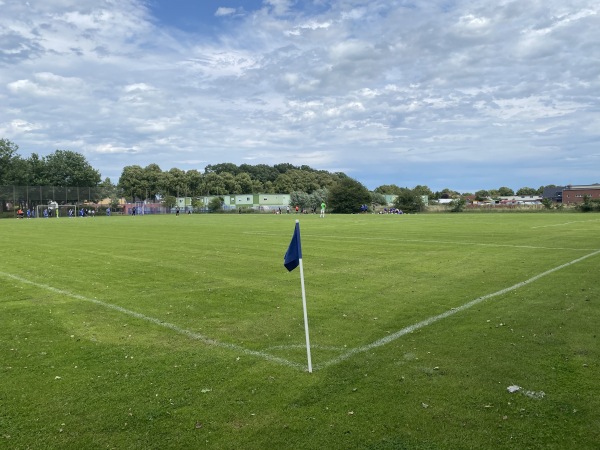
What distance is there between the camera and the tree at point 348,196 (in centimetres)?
9169

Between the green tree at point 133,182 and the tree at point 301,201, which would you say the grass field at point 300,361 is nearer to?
the tree at point 301,201

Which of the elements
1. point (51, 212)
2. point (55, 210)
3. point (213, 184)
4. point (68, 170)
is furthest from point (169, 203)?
point (51, 212)

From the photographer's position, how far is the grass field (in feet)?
14.0

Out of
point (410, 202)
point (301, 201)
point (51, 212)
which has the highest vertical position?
point (301, 201)

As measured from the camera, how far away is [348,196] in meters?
91.9

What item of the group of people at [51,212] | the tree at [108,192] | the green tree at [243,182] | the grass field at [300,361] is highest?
the green tree at [243,182]

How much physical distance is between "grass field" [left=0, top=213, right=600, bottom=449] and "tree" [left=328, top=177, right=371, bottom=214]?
7933 centimetres

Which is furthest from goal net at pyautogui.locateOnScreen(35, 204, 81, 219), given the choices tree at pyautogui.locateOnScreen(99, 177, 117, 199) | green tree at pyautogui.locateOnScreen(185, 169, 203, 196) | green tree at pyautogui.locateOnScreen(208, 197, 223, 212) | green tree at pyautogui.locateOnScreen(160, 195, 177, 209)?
green tree at pyautogui.locateOnScreen(185, 169, 203, 196)

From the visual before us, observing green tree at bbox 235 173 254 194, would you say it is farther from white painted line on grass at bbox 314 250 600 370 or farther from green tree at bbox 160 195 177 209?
white painted line on grass at bbox 314 250 600 370

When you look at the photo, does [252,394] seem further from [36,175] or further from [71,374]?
[36,175]

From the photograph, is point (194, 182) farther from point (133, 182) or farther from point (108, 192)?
point (108, 192)

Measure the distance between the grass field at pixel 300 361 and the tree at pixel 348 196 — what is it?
3123 inches

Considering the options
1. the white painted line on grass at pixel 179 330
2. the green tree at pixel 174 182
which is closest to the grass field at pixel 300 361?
the white painted line on grass at pixel 179 330

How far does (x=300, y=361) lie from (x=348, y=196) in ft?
285
